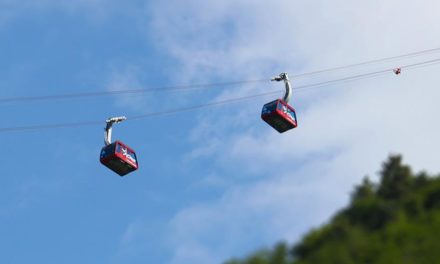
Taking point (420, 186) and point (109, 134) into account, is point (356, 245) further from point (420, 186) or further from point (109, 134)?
point (109, 134)

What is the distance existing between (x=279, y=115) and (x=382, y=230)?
11051 millimetres

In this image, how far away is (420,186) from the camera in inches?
2512

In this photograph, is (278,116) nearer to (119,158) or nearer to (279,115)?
(279,115)

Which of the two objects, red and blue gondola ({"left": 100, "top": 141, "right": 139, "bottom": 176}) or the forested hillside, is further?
the forested hillside

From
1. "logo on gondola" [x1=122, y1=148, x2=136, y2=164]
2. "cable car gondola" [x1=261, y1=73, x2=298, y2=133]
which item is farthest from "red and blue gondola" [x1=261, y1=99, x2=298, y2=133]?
"logo on gondola" [x1=122, y1=148, x2=136, y2=164]

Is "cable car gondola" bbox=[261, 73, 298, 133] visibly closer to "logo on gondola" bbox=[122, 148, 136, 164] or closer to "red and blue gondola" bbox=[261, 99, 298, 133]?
"red and blue gondola" bbox=[261, 99, 298, 133]

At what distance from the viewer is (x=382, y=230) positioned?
58.1m

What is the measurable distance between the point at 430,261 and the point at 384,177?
14.4 m

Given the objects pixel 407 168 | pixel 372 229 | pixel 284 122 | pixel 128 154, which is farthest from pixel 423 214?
pixel 128 154

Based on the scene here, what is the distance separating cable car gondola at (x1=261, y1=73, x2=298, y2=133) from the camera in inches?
1999

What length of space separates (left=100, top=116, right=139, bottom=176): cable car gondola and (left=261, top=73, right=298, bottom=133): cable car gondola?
6.28 metres

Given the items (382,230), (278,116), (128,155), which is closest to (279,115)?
(278,116)

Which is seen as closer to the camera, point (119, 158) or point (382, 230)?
point (119, 158)

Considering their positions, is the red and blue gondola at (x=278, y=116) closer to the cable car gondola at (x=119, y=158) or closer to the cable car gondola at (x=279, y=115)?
the cable car gondola at (x=279, y=115)
